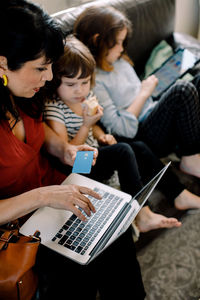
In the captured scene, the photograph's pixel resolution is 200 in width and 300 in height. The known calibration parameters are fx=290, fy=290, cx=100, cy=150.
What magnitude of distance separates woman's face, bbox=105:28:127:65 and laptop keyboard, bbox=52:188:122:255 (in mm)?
816

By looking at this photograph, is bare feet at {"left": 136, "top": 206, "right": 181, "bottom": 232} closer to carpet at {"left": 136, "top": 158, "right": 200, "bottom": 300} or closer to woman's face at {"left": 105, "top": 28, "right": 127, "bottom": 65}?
carpet at {"left": 136, "top": 158, "right": 200, "bottom": 300}


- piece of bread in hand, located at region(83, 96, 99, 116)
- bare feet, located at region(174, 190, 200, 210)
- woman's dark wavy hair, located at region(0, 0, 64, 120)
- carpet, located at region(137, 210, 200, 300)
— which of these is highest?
woman's dark wavy hair, located at region(0, 0, 64, 120)

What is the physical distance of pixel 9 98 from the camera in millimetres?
1073

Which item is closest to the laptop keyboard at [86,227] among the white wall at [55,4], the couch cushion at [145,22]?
the couch cushion at [145,22]

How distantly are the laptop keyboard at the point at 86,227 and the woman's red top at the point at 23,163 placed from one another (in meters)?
0.24

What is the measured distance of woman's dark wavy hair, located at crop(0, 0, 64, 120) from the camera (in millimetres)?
856

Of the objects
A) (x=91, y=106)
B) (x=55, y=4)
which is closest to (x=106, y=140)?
(x=91, y=106)

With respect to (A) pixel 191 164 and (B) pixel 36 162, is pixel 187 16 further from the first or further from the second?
(B) pixel 36 162

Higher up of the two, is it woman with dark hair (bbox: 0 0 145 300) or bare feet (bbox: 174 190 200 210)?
woman with dark hair (bbox: 0 0 145 300)

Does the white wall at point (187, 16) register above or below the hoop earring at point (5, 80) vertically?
below

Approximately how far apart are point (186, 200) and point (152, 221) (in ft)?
0.82

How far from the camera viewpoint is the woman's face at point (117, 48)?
1.56 metres

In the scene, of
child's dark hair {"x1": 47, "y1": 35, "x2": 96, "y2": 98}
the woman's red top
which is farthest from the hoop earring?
child's dark hair {"x1": 47, "y1": 35, "x2": 96, "y2": 98}

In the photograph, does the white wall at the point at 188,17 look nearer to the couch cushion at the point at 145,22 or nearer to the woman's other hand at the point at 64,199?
the couch cushion at the point at 145,22
